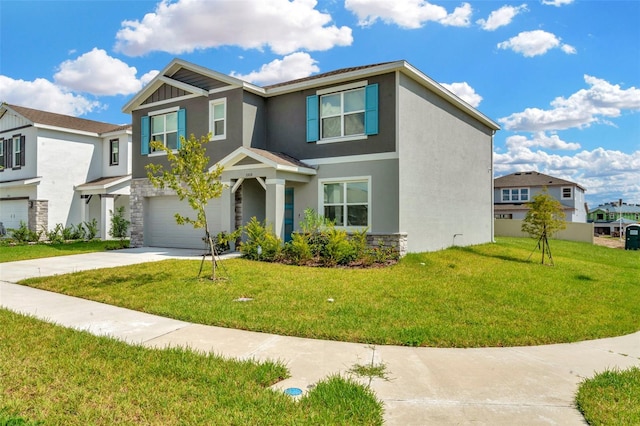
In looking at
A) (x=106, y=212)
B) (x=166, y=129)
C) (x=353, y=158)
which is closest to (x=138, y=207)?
(x=166, y=129)

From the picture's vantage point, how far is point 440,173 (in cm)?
1551

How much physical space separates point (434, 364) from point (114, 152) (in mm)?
24813

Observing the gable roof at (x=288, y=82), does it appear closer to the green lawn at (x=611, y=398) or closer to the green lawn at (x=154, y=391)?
the green lawn at (x=611, y=398)

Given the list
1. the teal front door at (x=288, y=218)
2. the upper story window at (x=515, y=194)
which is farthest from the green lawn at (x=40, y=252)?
the upper story window at (x=515, y=194)

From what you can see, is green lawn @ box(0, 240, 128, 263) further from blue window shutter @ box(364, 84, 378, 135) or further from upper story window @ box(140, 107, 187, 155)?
blue window shutter @ box(364, 84, 378, 135)

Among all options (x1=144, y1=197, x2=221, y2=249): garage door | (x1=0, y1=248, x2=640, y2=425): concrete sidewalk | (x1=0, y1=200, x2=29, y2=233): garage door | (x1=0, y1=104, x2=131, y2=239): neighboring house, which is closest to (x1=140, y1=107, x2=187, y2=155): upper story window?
(x1=144, y1=197, x2=221, y2=249): garage door

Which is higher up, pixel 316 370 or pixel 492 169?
pixel 492 169

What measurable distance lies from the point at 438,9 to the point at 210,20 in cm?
692

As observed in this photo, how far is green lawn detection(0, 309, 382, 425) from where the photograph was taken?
3.33 metres

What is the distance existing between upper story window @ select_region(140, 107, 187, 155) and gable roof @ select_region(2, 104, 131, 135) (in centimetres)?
681

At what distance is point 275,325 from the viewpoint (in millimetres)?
5945

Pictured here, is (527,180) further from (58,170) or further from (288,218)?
(58,170)

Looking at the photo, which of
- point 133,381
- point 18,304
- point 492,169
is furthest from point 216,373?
point 492,169

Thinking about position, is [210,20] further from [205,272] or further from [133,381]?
[133,381]
